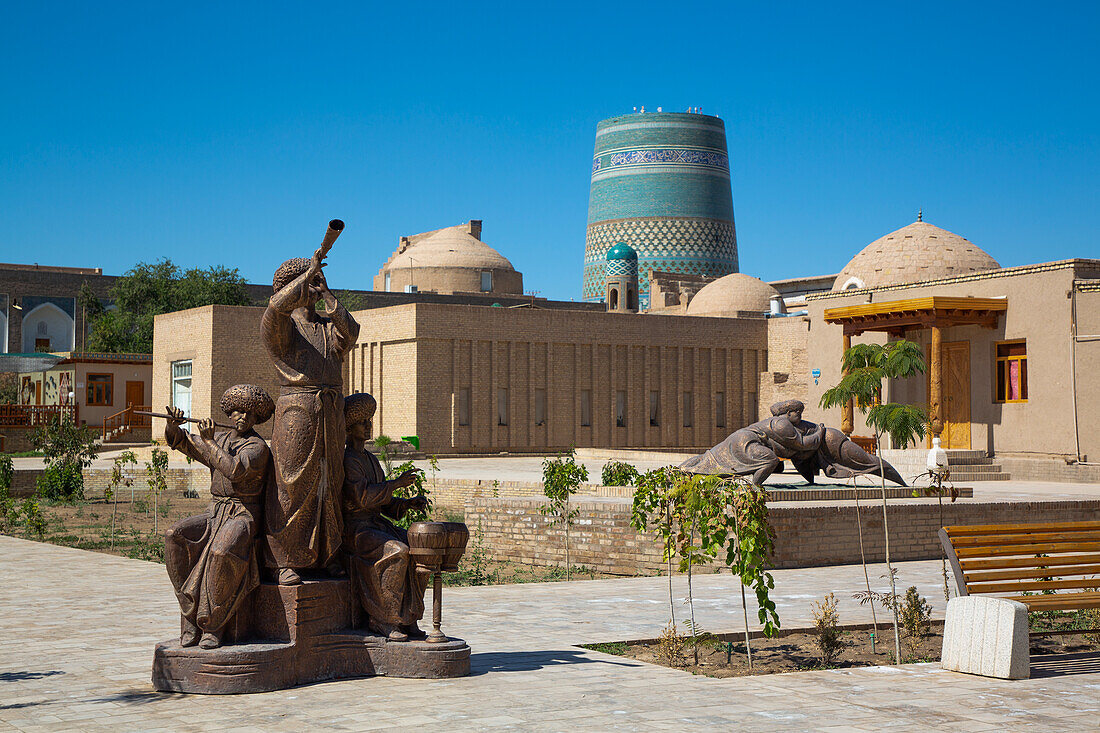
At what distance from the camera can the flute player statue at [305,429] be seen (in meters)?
6.90

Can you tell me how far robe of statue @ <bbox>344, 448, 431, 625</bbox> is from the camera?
7012 millimetres

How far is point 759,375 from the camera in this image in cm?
4284

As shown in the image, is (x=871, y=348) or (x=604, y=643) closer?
(x=604, y=643)

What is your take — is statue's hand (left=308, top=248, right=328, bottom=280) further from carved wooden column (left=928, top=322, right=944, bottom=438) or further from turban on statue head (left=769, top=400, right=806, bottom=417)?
carved wooden column (left=928, top=322, right=944, bottom=438)

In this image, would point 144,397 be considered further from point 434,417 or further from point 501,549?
point 501,549

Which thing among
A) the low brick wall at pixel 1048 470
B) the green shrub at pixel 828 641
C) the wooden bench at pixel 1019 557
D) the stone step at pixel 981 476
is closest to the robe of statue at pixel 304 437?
the green shrub at pixel 828 641

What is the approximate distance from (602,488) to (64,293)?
44292 millimetres

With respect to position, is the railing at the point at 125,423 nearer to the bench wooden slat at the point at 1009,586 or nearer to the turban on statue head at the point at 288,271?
the turban on statue head at the point at 288,271

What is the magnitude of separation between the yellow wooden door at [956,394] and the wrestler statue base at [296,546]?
24966 millimetres

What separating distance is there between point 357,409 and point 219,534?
109 centimetres

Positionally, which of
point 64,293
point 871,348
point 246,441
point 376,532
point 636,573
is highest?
point 64,293

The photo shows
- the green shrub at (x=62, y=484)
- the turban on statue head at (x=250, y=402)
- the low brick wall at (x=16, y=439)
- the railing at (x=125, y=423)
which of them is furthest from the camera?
the railing at (x=125, y=423)

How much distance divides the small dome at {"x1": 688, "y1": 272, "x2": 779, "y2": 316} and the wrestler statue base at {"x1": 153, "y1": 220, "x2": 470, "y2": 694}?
44112 millimetres

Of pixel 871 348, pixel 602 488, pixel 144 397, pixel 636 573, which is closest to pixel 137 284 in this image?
pixel 144 397
